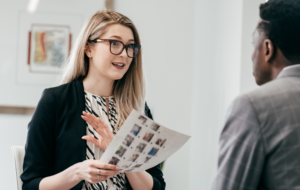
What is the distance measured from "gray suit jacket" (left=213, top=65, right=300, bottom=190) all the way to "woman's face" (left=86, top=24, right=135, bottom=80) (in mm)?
717

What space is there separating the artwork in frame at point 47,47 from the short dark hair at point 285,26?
6.16 feet

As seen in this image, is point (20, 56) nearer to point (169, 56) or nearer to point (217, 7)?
point (169, 56)

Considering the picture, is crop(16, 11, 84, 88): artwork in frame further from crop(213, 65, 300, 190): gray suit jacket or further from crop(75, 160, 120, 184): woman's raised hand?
crop(213, 65, 300, 190): gray suit jacket

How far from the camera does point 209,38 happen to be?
83.4 inches

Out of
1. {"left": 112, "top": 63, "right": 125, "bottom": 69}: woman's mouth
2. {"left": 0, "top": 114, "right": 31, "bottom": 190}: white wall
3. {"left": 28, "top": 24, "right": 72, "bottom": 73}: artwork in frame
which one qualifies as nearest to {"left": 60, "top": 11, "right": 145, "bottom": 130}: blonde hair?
{"left": 112, "top": 63, "right": 125, "bottom": 69}: woman's mouth

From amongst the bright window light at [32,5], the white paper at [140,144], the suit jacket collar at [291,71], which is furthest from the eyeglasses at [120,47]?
the bright window light at [32,5]

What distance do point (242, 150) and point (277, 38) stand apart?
312 millimetres

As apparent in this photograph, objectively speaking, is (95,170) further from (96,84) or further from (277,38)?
(277,38)

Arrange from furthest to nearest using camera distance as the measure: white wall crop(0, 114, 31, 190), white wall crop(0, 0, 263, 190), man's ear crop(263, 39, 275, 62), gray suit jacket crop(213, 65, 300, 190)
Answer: white wall crop(0, 114, 31, 190), white wall crop(0, 0, 263, 190), man's ear crop(263, 39, 275, 62), gray suit jacket crop(213, 65, 300, 190)

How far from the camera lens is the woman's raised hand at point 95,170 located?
3.24 feet

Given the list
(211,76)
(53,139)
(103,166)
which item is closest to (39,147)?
(53,139)

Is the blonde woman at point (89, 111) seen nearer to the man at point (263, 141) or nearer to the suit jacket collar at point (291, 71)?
the man at point (263, 141)

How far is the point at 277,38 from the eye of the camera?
2.55 ft

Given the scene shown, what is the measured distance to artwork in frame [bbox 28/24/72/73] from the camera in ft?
7.76
